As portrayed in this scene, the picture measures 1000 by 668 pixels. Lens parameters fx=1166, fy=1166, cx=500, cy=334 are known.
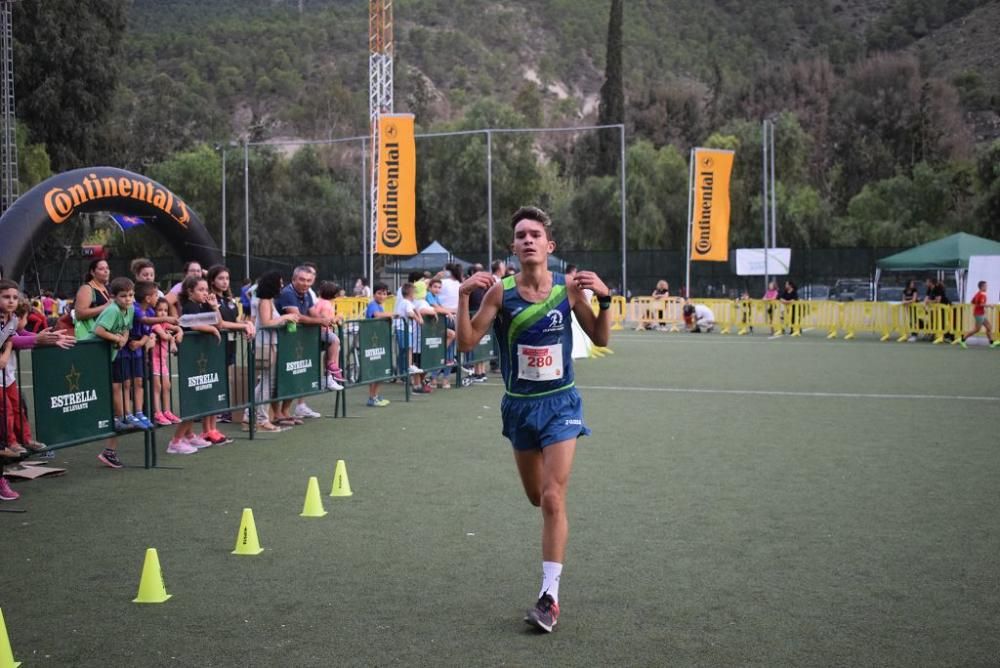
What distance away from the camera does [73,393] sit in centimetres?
990

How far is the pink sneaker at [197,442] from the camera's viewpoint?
12.2 m

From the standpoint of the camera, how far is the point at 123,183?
22.6 m

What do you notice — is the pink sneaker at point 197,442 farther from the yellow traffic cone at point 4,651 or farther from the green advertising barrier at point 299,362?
the yellow traffic cone at point 4,651

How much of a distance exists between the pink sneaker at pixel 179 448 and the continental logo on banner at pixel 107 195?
10286 millimetres

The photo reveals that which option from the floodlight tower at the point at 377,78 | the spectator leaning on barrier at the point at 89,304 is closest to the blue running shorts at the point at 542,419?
the spectator leaning on barrier at the point at 89,304

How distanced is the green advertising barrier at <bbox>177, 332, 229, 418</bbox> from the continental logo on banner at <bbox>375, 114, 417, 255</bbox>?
867 inches

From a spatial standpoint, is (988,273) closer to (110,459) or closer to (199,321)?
(199,321)

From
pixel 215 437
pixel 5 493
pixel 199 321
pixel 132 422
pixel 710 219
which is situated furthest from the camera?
pixel 710 219

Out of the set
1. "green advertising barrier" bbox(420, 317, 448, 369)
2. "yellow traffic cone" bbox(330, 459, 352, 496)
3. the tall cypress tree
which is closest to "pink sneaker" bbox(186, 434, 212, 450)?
"yellow traffic cone" bbox(330, 459, 352, 496)

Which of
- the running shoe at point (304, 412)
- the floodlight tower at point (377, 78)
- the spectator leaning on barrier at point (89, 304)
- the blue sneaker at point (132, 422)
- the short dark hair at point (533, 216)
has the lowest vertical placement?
the running shoe at point (304, 412)

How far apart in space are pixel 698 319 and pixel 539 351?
31.3 metres

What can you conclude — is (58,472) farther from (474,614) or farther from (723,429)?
(723,429)

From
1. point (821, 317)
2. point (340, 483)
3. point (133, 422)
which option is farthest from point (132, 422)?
point (821, 317)

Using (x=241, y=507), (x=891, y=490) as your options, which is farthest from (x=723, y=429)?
(x=241, y=507)
